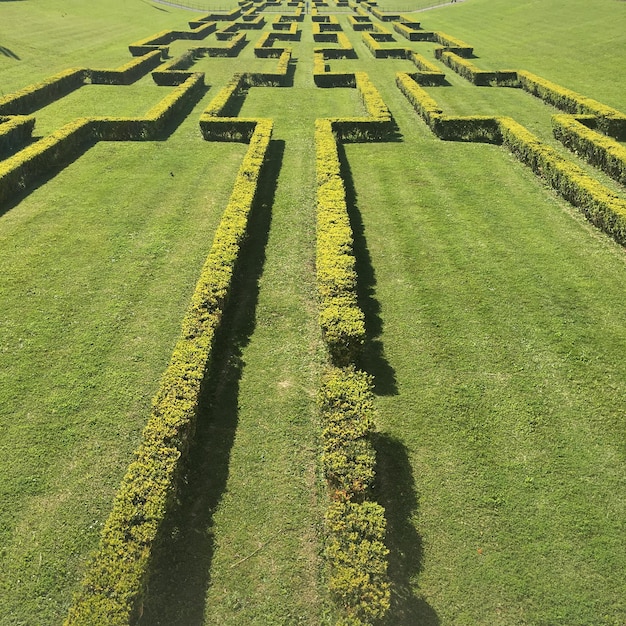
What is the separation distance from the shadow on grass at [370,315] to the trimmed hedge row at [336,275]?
837mm

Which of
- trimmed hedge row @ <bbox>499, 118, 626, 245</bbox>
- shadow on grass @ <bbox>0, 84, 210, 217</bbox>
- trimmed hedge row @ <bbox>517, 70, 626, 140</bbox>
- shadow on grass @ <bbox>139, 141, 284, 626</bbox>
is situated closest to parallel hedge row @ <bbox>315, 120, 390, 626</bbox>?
shadow on grass @ <bbox>139, 141, 284, 626</bbox>

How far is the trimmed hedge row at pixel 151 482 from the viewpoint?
587 cm

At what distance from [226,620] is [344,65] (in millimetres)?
43146

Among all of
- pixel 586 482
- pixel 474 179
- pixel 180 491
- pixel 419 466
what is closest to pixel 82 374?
pixel 180 491

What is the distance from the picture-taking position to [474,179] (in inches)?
743

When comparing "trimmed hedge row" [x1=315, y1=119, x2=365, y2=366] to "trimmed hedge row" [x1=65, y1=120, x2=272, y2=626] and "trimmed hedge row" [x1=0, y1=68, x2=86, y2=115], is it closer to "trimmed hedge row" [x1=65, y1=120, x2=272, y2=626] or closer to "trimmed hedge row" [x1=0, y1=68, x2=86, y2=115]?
"trimmed hedge row" [x1=65, y1=120, x2=272, y2=626]

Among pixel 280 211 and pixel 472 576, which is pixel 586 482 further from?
pixel 280 211

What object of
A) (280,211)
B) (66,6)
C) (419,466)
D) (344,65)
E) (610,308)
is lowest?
(419,466)

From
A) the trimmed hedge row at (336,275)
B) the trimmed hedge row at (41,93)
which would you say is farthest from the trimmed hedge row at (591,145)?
the trimmed hedge row at (41,93)

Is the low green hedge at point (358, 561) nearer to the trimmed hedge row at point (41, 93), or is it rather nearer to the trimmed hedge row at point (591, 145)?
the trimmed hedge row at point (591, 145)

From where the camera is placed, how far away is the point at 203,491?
8133 mm

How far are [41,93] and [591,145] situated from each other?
31.8 metres

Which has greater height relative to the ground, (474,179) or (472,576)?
(474,179)

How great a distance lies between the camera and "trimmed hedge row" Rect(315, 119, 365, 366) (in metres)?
9.95
